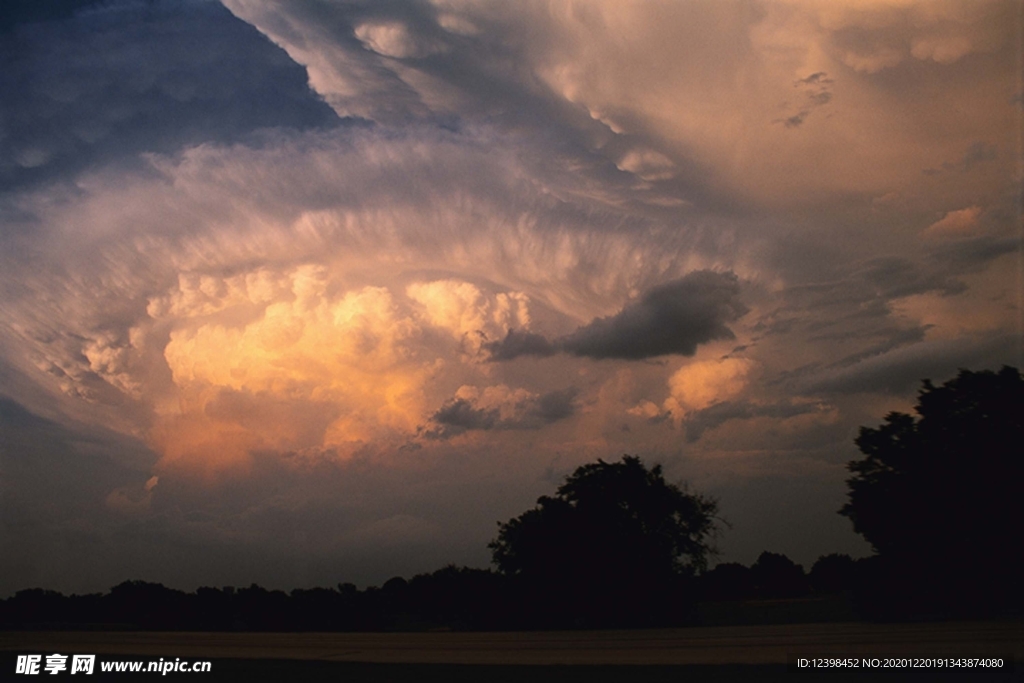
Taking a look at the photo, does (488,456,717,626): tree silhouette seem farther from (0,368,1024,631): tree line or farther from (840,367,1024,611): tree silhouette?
(840,367,1024,611): tree silhouette

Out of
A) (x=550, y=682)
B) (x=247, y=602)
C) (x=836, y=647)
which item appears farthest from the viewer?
(x=247, y=602)

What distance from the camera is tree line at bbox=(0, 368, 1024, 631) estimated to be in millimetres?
39781

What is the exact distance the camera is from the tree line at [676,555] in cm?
3978

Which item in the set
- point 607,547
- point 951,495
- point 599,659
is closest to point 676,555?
point 607,547

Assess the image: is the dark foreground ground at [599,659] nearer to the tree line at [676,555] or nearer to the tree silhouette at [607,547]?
the tree line at [676,555]

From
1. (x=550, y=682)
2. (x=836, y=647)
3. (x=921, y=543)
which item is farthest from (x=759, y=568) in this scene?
(x=550, y=682)

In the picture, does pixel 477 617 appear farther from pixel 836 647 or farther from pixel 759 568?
pixel 759 568

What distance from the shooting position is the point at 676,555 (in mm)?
52781

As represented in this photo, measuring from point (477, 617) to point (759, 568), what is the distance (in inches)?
2180

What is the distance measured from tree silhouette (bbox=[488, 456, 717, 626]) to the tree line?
0.10m

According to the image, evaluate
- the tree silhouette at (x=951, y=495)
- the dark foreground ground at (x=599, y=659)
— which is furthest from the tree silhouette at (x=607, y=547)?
the dark foreground ground at (x=599, y=659)

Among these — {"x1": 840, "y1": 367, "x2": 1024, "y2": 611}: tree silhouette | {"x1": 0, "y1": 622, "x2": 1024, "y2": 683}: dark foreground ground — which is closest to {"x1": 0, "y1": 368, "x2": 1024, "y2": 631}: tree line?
{"x1": 840, "y1": 367, "x2": 1024, "y2": 611}: tree silhouette

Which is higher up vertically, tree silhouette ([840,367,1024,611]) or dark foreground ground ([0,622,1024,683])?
tree silhouette ([840,367,1024,611])

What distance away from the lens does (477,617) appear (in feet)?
180
